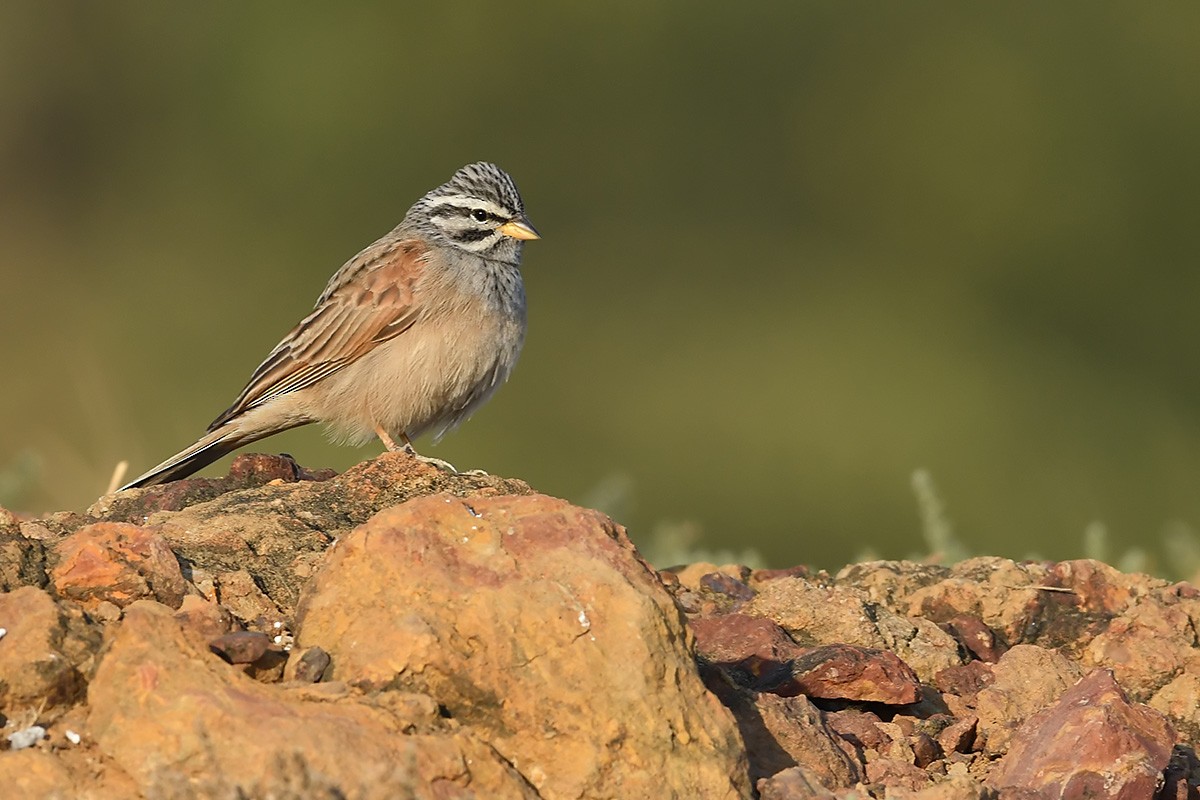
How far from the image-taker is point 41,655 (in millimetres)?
4086

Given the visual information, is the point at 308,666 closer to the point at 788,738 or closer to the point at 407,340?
the point at 788,738

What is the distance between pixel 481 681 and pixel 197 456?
4783mm

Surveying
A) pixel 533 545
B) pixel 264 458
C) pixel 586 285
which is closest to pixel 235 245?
pixel 586 285

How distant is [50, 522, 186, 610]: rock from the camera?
462 cm

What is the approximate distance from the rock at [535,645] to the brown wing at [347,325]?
418 cm

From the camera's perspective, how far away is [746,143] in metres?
23.5

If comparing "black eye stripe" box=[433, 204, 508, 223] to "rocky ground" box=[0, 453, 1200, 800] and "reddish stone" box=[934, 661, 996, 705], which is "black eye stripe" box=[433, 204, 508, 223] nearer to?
"rocky ground" box=[0, 453, 1200, 800]

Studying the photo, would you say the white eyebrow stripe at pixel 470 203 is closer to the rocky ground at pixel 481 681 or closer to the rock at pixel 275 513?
the rock at pixel 275 513

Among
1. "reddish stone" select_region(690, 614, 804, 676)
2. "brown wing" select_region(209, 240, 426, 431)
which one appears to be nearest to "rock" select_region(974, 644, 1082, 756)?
"reddish stone" select_region(690, 614, 804, 676)

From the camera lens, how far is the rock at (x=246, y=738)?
3756 millimetres

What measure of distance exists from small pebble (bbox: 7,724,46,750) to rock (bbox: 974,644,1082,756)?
2370mm

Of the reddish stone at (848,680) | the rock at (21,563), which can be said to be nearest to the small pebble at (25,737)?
Answer: the rock at (21,563)

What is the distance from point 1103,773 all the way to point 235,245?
18.3 metres

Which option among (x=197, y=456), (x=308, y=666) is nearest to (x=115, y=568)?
(x=308, y=666)
